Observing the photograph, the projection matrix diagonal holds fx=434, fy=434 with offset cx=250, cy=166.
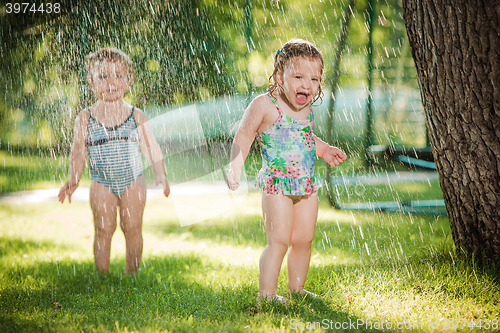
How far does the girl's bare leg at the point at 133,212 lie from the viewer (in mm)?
3131

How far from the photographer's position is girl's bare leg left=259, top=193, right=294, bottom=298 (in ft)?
8.46

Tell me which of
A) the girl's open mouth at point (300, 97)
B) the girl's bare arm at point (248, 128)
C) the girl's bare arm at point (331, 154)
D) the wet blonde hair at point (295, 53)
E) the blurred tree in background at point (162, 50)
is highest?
the blurred tree in background at point (162, 50)

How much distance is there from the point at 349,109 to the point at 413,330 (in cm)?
1395

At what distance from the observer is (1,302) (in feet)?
9.14

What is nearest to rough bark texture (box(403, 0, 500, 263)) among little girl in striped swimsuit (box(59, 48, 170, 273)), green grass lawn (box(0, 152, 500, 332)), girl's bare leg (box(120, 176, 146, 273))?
green grass lawn (box(0, 152, 500, 332))

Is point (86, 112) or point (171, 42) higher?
point (171, 42)

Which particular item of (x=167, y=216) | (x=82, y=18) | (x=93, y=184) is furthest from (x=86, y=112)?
(x=82, y=18)

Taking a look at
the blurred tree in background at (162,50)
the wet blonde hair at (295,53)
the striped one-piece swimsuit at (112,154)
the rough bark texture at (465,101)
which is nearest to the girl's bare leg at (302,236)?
the wet blonde hair at (295,53)

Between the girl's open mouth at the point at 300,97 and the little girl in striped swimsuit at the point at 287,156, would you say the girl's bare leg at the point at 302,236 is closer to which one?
the little girl in striped swimsuit at the point at 287,156

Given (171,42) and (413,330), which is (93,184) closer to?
(413,330)

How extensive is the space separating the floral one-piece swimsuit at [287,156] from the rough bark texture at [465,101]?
1060 mm

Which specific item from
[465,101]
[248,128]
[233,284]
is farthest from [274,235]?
[465,101]

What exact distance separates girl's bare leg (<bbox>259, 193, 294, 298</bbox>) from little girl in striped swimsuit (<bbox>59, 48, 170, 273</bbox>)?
2.98 feet

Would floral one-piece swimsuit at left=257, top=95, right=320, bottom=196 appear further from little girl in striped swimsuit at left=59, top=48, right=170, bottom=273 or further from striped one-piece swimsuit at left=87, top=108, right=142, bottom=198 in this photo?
striped one-piece swimsuit at left=87, top=108, right=142, bottom=198
